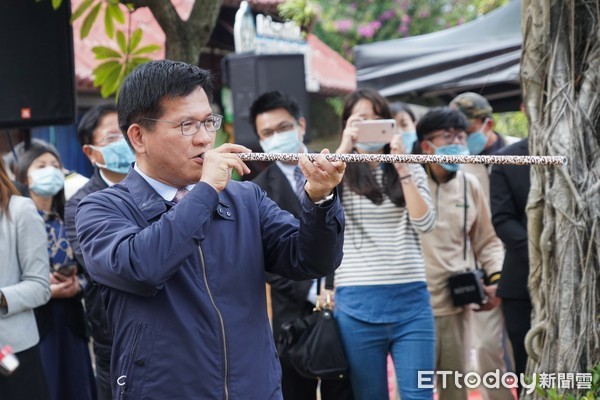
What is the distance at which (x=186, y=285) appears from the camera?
268cm

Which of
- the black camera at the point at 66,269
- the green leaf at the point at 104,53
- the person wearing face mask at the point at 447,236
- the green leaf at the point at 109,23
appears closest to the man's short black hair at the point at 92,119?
the green leaf at the point at 104,53

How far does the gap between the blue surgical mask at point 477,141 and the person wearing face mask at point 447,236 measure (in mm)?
1193

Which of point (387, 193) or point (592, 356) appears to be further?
point (387, 193)

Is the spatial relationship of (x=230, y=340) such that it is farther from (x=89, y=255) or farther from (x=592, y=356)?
(x=592, y=356)

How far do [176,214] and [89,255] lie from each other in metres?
0.35

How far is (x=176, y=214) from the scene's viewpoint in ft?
8.34

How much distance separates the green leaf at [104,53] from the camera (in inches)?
185

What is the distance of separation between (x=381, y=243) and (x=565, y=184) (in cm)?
142

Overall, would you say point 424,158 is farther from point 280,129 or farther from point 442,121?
point 442,121

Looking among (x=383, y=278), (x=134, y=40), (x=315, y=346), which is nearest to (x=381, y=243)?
(x=383, y=278)

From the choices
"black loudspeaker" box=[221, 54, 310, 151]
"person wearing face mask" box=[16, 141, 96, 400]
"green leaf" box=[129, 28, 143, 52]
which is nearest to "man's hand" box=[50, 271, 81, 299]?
"person wearing face mask" box=[16, 141, 96, 400]

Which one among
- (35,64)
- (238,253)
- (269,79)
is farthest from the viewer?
(269,79)

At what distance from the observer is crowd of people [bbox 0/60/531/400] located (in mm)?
2654

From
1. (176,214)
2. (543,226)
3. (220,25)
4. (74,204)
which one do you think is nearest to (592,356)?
(543,226)
